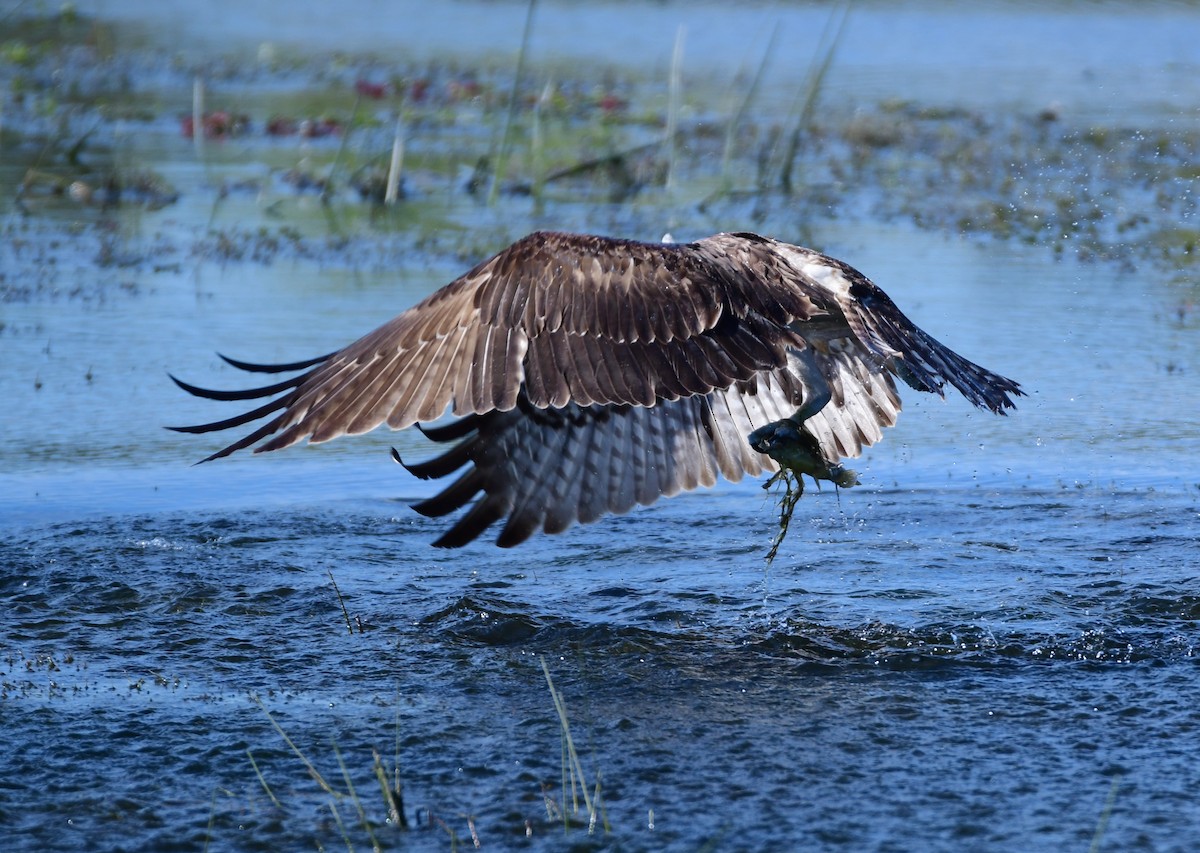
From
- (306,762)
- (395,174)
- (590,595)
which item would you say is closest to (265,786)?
(306,762)

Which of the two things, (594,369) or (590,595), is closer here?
(594,369)

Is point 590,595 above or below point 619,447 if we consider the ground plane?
below

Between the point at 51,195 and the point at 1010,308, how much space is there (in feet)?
20.2

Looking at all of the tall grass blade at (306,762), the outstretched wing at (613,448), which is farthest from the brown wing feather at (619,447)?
the tall grass blade at (306,762)

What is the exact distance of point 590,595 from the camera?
16.3 feet

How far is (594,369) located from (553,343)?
13 cm

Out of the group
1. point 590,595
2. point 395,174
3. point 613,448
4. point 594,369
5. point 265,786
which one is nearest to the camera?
point 265,786

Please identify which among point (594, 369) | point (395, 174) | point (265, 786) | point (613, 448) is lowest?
point (265, 786)

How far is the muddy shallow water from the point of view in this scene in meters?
3.55

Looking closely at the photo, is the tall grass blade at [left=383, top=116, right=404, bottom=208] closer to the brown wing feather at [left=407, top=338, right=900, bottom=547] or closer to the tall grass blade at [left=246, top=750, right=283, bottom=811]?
the brown wing feather at [left=407, top=338, right=900, bottom=547]

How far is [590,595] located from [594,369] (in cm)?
100

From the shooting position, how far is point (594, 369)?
13.8ft

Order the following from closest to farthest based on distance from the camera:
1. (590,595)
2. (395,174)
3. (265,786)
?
(265,786)
(590,595)
(395,174)

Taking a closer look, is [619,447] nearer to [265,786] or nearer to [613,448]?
[613,448]
